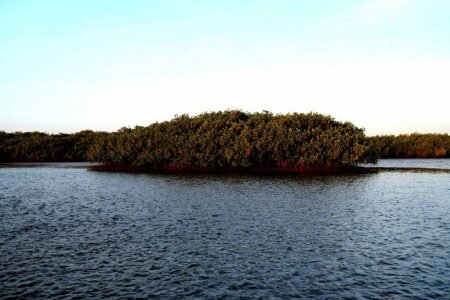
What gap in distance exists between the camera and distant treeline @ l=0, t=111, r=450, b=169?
10331cm

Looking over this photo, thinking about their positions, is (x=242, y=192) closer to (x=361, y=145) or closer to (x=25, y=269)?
(x=25, y=269)

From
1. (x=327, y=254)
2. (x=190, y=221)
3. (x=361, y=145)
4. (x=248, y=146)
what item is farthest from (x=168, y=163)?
(x=327, y=254)

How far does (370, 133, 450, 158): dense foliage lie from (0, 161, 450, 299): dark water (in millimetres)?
137475

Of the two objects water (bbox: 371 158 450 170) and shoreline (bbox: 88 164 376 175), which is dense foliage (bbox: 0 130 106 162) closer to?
shoreline (bbox: 88 164 376 175)

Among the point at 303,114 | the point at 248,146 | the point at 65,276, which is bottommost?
the point at 65,276

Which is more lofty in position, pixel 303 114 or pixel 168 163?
pixel 303 114

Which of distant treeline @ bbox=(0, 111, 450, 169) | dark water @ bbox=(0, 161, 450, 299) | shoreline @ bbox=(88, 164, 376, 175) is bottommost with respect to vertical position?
dark water @ bbox=(0, 161, 450, 299)

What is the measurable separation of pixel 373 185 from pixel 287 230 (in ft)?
133

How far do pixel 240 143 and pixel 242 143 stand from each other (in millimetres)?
656

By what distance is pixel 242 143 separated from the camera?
106 metres

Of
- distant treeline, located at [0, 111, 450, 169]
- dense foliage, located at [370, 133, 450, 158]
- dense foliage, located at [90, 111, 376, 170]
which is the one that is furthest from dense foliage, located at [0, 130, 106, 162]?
dense foliage, located at [370, 133, 450, 158]

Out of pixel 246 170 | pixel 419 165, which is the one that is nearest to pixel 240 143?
pixel 246 170

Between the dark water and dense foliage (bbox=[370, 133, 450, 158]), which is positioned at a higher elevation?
dense foliage (bbox=[370, 133, 450, 158])

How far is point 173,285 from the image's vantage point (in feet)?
72.3
